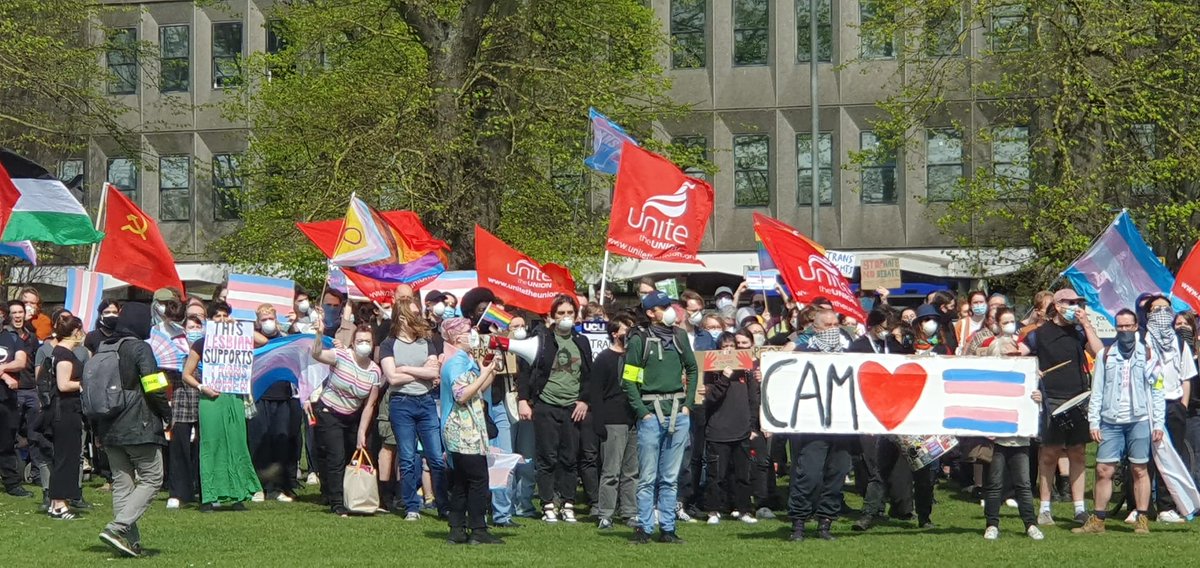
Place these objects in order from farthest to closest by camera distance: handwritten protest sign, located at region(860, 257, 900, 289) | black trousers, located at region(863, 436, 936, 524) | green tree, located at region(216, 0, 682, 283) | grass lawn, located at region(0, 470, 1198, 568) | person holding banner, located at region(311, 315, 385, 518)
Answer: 1. green tree, located at region(216, 0, 682, 283)
2. handwritten protest sign, located at region(860, 257, 900, 289)
3. person holding banner, located at region(311, 315, 385, 518)
4. black trousers, located at region(863, 436, 936, 524)
5. grass lawn, located at region(0, 470, 1198, 568)

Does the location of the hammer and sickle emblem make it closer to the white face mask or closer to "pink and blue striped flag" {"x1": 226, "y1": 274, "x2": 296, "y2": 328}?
"pink and blue striped flag" {"x1": 226, "y1": 274, "x2": 296, "y2": 328}

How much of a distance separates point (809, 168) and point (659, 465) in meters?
30.9

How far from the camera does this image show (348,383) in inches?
629

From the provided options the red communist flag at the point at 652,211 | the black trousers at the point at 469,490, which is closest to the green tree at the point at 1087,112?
the red communist flag at the point at 652,211

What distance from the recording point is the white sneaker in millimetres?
15438

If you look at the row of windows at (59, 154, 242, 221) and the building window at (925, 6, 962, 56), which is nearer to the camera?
the building window at (925, 6, 962, 56)

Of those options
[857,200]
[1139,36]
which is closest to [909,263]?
[857,200]

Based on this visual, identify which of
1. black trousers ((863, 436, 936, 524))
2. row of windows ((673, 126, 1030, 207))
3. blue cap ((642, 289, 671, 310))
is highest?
row of windows ((673, 126, 1030, 207))

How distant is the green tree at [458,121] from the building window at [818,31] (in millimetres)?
9412

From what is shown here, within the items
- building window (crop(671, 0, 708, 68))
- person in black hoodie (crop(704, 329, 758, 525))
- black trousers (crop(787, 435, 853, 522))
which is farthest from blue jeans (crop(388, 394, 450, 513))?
building window (crop(671, 0, 708, 68))

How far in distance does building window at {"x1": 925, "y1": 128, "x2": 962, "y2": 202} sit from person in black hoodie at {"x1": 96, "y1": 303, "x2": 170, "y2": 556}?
31147 millimetres

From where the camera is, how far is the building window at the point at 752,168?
44.6 meters

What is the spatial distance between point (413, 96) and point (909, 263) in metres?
18.6

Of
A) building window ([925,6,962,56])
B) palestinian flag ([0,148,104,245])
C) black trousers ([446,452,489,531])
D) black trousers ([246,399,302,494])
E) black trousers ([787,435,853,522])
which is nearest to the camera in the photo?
black trousers ([446,452,489,531])
